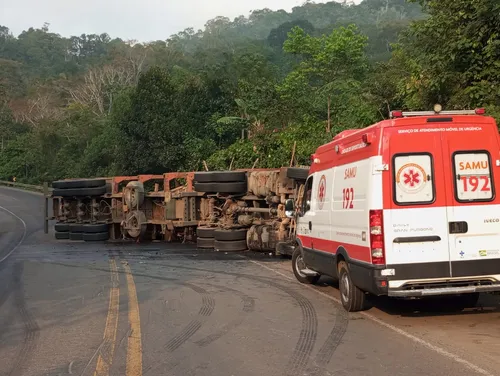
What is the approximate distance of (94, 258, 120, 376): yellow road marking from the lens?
20.0 feet

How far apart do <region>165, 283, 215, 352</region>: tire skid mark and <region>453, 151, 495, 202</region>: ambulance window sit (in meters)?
3.77

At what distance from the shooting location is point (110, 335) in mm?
7477


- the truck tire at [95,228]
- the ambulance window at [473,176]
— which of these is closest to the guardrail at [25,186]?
the truck tire at [95,228]

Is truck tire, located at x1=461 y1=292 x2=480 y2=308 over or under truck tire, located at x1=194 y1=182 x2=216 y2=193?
under

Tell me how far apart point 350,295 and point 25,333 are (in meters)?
4.38

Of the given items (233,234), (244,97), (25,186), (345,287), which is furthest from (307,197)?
(25,186)

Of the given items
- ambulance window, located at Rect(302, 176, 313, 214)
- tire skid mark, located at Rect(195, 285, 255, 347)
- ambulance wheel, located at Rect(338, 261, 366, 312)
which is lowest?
tire skid mark, located at Rect(195, 285, 255, 347)

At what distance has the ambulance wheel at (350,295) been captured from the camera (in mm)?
8445

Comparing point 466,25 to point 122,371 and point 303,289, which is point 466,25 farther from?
point 122,371

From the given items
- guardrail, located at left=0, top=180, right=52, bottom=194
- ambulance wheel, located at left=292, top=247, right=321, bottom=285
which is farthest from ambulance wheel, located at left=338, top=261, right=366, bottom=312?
guardrail, located at left=0, top=180, right=52, bottom=194

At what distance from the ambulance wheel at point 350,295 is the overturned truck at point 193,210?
6343mm

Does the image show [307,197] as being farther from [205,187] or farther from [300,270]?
[205,187]

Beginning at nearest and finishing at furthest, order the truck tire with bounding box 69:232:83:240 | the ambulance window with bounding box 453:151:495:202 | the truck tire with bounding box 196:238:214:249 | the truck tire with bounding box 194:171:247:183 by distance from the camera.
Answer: the ambulance window with bounding box 453:151:495:202
the truck tire with bounding box 194:171:247:183
the truck tire with bounding box 196:238:214:249
the truck tire with bounding box 69:232:83:240

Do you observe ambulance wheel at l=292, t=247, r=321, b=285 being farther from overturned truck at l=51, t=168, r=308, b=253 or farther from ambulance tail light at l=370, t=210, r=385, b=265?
ambulance tail light at l=370, t=210, r=385, b=265
